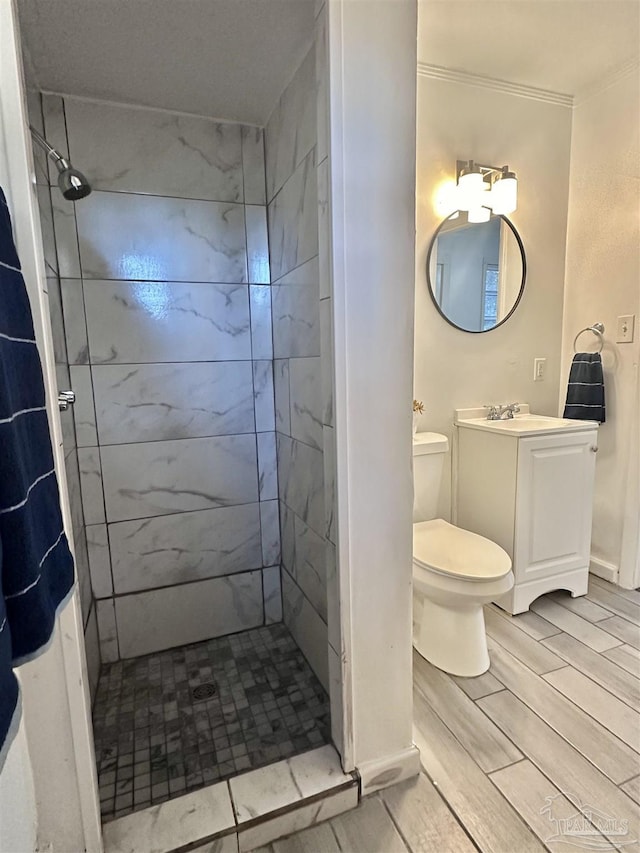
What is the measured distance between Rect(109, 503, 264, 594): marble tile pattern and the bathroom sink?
113cm

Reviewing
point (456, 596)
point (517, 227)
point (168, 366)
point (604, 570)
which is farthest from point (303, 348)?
point (604, 570)

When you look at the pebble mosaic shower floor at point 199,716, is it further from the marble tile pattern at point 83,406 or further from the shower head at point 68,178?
the shower head at point 68,178

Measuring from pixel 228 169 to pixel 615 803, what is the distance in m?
2.37

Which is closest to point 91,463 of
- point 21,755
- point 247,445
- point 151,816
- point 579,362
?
point 247,445

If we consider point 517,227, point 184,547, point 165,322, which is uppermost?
point 517,227

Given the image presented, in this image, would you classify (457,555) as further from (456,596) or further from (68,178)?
(68,178)

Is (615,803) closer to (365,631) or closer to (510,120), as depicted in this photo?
(365,631)

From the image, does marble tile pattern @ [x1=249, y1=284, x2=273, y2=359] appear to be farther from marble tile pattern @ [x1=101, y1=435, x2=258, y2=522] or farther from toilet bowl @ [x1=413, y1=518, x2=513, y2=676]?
toilet bowl @ [x1=413, y1=518, x2=513, y2=676]

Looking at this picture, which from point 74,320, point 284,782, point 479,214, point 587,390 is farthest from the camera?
point 587,390

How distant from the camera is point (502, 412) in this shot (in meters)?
2.43

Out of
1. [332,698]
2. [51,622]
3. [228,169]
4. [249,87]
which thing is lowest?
[332,698]

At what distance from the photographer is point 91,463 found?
1756mm

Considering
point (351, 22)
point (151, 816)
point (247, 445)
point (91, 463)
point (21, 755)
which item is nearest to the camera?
point (21, 755)

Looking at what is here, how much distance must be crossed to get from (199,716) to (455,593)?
978 mm
